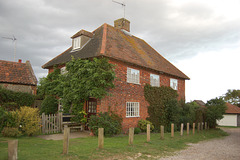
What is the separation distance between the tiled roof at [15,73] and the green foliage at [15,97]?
3.12 metres

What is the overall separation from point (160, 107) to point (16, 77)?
1662 cm

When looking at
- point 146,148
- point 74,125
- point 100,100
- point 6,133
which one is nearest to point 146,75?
point 100,100

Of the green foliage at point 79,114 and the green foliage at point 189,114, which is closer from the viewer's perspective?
the green foliage at point 79,114

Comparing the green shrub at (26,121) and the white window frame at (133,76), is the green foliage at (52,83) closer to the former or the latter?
the green shrub at (26,121)

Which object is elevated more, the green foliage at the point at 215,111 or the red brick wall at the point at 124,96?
the red brick wall at the point at 124,96

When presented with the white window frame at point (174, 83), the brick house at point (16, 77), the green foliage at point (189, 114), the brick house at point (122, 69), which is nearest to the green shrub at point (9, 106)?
the brick house at point (16, 77)

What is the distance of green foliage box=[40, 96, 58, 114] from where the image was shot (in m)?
17.5

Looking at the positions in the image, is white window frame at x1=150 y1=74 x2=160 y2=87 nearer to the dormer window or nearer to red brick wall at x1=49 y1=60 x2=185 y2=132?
red brick wall at x1=49 y1=60 x2=185 y2=132

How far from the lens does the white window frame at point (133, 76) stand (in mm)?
16953

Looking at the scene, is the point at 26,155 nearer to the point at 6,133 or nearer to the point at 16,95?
the point at 6,133

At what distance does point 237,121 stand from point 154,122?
1141 inches

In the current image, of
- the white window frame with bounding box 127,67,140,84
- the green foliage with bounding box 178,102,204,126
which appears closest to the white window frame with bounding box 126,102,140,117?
the white window frame with bounding box 127,67,140,84

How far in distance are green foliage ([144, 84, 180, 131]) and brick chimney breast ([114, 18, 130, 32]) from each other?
7834mm

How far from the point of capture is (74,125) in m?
15.3
